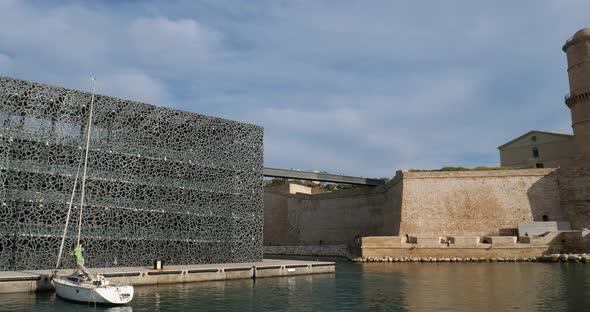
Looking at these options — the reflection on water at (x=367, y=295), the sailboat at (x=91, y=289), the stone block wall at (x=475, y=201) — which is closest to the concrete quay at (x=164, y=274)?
the reflection on water at (x=367, y=295)

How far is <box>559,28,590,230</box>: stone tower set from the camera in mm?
36906

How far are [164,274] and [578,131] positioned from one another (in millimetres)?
37642

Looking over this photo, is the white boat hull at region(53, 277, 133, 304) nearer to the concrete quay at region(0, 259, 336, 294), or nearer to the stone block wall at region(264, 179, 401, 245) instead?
the concrete quay at region(0, 259, 336, 294)

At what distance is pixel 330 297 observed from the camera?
17.6 m

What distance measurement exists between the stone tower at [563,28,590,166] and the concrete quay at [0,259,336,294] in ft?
89.5

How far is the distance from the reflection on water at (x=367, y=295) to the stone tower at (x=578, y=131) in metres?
15.1

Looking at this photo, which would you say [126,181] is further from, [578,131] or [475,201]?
[578,131]

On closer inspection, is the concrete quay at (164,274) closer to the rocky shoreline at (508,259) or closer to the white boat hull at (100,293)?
the white boat hull at (100,293)

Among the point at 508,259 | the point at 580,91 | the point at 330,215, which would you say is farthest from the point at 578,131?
the point at 330,215

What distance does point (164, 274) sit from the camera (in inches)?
831

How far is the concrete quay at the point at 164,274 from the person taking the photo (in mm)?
18031

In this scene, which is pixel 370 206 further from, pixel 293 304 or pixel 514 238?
pixel 293 304

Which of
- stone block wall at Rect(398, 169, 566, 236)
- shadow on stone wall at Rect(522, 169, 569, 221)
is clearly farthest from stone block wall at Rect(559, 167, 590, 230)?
stone block wall at Rect(398, 169, 566, 236)

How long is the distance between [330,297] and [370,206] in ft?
107
